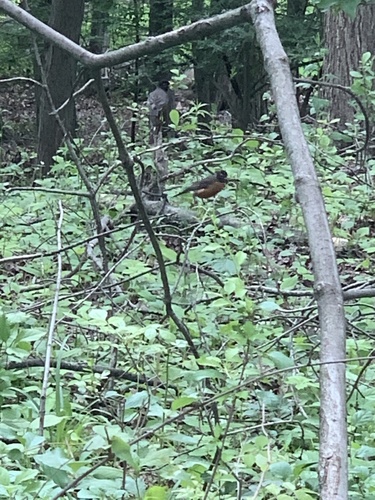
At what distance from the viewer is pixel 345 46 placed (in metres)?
8.52

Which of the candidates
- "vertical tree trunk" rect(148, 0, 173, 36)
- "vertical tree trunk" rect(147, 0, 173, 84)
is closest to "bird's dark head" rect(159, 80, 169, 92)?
"vertical tree trunk" rect(147, 0, 173, 84)

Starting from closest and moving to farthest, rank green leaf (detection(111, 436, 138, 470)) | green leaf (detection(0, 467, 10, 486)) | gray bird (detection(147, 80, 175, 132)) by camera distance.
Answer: green leaf (detection(111, 436, 138, 470))
green leaf (detection(0, 467, 10, 486))
gray bird (detection(147, 80, 175, 132))

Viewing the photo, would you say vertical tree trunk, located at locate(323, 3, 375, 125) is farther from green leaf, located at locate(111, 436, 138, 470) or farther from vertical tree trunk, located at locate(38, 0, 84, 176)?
green leaf, located at locate(111, 436, 138, 470)

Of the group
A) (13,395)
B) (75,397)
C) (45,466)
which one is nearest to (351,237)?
(75,397)

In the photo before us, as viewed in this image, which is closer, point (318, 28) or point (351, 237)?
point (351, 237)

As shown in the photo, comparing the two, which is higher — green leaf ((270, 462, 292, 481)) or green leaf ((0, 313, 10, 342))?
green leaf ((0, 313, 10, 342))

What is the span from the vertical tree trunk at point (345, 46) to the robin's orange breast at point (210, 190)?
290 cm

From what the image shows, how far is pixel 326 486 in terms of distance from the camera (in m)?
1.03

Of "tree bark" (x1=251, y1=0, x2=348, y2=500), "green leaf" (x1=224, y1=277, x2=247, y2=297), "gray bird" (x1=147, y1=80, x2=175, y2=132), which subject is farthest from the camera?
"gray bird" (x1=147, y1=80, x2=175, y2=132)

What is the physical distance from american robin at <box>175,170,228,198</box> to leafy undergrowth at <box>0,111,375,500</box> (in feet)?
0.54

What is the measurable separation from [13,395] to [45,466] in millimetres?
1129

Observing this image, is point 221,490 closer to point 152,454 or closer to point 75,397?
point 152,454

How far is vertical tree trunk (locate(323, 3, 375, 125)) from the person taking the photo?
27.5 feet

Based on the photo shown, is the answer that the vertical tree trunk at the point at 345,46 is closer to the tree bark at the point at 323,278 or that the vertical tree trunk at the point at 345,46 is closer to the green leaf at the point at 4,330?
the green leaf at the point at 4,330
